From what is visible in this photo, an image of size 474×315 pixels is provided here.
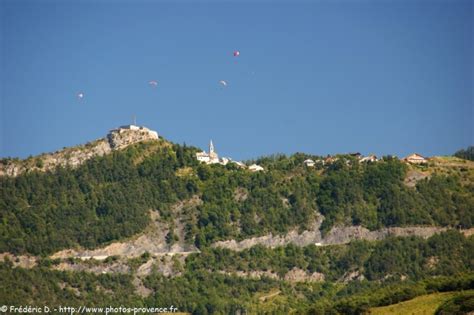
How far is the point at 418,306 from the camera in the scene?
180000mm

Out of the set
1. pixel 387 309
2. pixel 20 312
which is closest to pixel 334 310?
pixel 387 309

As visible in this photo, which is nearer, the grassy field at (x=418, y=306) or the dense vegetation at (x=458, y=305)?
the dense vegetation at (x=458, y=305)


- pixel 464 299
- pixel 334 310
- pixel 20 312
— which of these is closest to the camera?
pixel 464 299

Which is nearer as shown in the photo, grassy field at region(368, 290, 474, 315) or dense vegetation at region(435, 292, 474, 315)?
dense vegetation at region(435, 292, 474, 315)

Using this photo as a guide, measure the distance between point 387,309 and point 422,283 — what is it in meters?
10.8

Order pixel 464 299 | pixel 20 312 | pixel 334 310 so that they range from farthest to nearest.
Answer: pixel 20 312 → pixel 334 310 → pixel 464 299

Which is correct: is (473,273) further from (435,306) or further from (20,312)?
(20,312)

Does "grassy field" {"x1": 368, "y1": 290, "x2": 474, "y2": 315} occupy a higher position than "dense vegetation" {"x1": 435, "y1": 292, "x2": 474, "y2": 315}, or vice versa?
"grassy field" {"x1": 368, "y1": 290, "x2": 474, "y2": 315}

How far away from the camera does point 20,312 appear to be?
197875 mm

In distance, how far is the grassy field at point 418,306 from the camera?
178125 mm

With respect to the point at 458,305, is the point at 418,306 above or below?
above

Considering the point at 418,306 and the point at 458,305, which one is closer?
the point at 458,305

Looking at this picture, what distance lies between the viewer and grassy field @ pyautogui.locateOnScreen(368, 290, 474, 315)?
178125mm

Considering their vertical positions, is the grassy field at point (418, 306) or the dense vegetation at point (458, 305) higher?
the grassy field at point (418, 306)
